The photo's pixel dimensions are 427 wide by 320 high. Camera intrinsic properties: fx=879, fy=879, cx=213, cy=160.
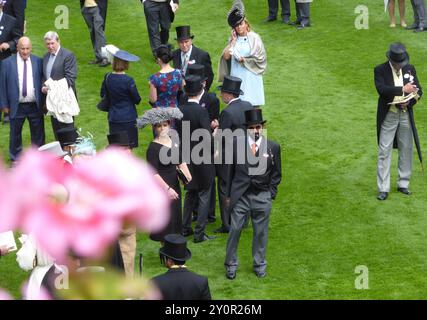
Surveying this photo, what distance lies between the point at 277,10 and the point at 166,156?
385 inches

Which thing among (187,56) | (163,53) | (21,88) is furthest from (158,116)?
(21,88)

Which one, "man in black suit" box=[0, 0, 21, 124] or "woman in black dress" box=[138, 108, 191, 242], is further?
"man in black suit" box=[0, 0, 21, 124]

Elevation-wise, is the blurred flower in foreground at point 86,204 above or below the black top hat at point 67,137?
above

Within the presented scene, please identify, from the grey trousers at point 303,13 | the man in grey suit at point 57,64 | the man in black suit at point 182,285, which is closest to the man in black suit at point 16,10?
the man in grey suit at point 57,64

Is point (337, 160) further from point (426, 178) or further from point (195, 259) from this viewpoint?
point (195, 259)

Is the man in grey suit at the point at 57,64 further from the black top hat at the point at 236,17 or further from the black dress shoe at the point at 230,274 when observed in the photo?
the black dress shoe at the point at 230,274

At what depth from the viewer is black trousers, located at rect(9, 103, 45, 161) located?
13.4 metres

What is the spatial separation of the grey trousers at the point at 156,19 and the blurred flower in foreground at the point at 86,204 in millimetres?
16207

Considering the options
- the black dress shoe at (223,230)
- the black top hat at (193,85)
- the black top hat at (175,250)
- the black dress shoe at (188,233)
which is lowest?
the black dress shoe at (223,230)

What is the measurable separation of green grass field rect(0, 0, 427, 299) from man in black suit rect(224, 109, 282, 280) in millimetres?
683

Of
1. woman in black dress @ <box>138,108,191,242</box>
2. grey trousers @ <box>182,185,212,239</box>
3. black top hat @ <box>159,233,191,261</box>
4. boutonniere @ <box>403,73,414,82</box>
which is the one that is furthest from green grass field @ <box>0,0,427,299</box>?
boutonniere @ <box>403,73,414,82</box>

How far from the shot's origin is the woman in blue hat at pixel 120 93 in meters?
12.1

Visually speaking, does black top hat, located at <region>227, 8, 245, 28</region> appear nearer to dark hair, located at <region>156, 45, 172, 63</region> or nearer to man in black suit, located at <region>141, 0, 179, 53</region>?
dark hair, located at <region>156, 45, 172, 63</region>
